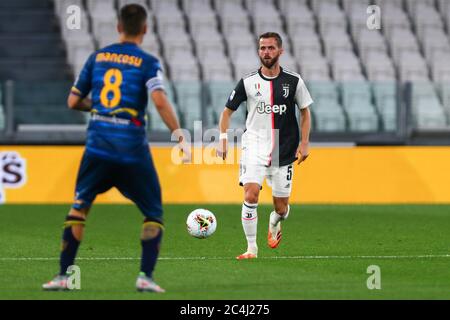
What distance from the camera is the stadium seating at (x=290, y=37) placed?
24.7 m

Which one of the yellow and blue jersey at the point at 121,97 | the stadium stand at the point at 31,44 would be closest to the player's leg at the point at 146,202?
the yellow and blue jersey at the point at 121,97

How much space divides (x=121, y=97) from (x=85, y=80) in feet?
1.17

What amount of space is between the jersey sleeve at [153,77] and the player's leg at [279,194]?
339cm

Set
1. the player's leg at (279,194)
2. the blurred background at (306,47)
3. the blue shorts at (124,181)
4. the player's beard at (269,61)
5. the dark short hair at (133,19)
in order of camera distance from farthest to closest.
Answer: the blurred background at (306,47)
the player's leg at (279,194)
the player's beard at (269,61)
the blue shorts at (124,181)
the dark short hair at (133,19)

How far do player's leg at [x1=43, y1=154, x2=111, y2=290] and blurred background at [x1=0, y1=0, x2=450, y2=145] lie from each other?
11986mm

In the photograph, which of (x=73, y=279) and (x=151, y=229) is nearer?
(x=151, y=229)

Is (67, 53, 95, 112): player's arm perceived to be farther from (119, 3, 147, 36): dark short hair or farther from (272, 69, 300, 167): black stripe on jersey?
(272, 69, 300, 167): black stripe on jersey

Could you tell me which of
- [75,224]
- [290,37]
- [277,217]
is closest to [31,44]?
[290,37]

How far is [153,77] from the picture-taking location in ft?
29.7

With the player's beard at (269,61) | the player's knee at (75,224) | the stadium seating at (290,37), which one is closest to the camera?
the player's knee at (75,224)

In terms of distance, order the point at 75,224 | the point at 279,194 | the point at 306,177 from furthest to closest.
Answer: the point at 306,177, the point at 279,194, the point at 75,224

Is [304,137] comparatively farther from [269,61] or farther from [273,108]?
[269,61]

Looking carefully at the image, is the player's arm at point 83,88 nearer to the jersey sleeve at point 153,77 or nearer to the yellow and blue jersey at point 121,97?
the yellow and blue jersey at point 121,97

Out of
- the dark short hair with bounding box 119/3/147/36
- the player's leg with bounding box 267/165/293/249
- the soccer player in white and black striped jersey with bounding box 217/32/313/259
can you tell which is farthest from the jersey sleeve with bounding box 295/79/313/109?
the dark short hair with bounding box 119/3/147/36
